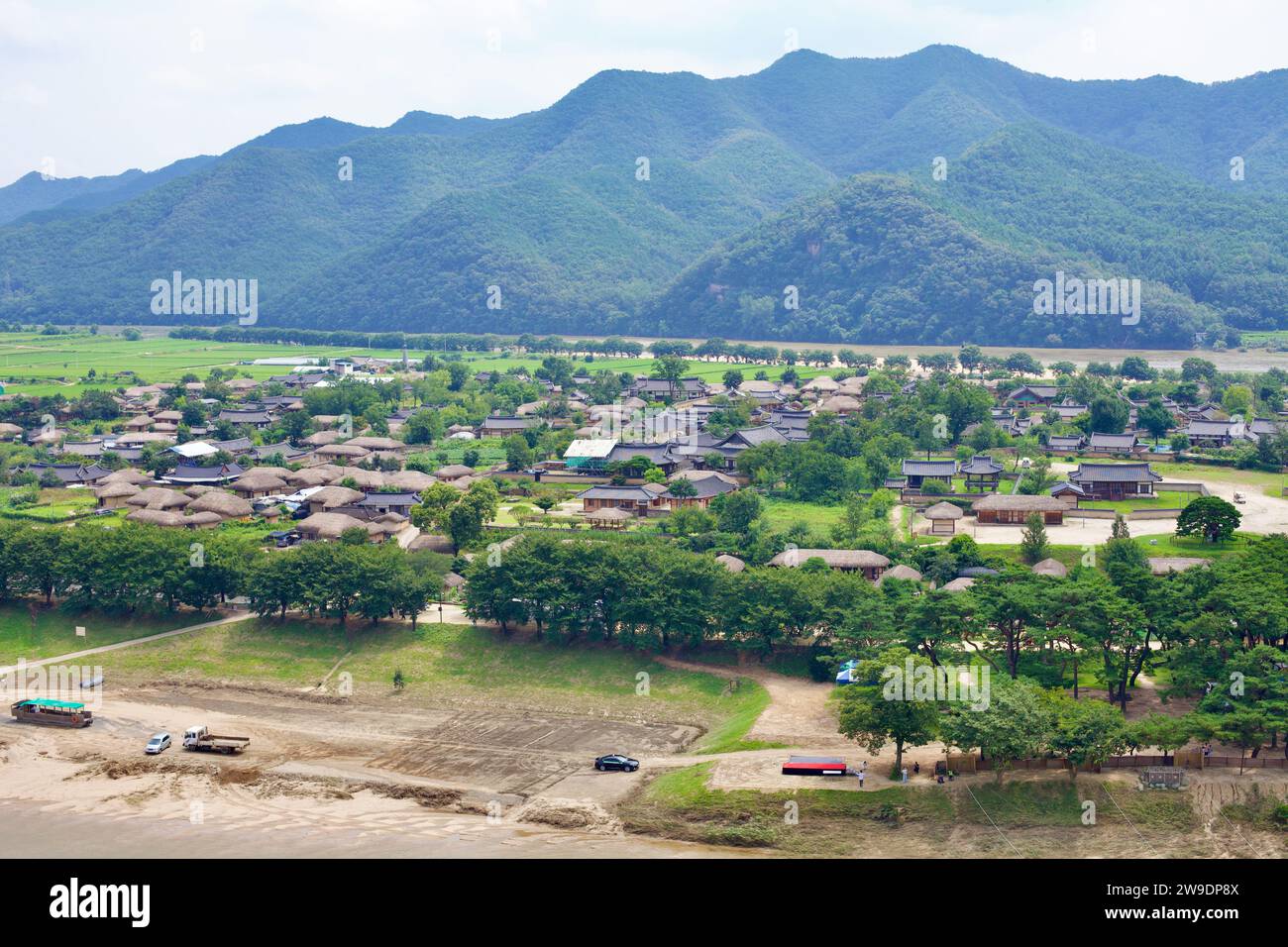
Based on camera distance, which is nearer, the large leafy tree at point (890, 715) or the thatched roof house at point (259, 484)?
the large leafy tree at point (890, 715)

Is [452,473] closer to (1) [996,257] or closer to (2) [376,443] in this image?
(2) [376,443]

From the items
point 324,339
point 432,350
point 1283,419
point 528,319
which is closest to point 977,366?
point 1283,419

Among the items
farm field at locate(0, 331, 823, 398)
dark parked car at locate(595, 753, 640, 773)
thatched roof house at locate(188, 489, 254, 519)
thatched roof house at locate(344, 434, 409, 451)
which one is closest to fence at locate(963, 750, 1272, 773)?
dark parked car at locate(595, 753, 640, 773)

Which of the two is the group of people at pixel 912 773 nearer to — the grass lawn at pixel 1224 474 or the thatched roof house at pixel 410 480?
the thatched roof house at pixel 410 480

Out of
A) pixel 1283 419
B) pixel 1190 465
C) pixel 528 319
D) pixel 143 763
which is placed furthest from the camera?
pixel 528 319

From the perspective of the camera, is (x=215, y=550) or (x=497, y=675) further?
(x=215, y=550)

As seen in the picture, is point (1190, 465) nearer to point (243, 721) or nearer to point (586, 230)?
point (243, 721)

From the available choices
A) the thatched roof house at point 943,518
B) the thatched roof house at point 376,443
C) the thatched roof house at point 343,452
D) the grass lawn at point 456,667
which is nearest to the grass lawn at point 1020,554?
the thatched roof house at point 943,518

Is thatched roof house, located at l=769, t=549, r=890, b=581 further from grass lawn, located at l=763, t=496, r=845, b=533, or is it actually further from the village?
grass lawn, located at l=763, t=496, r=845, b=533
